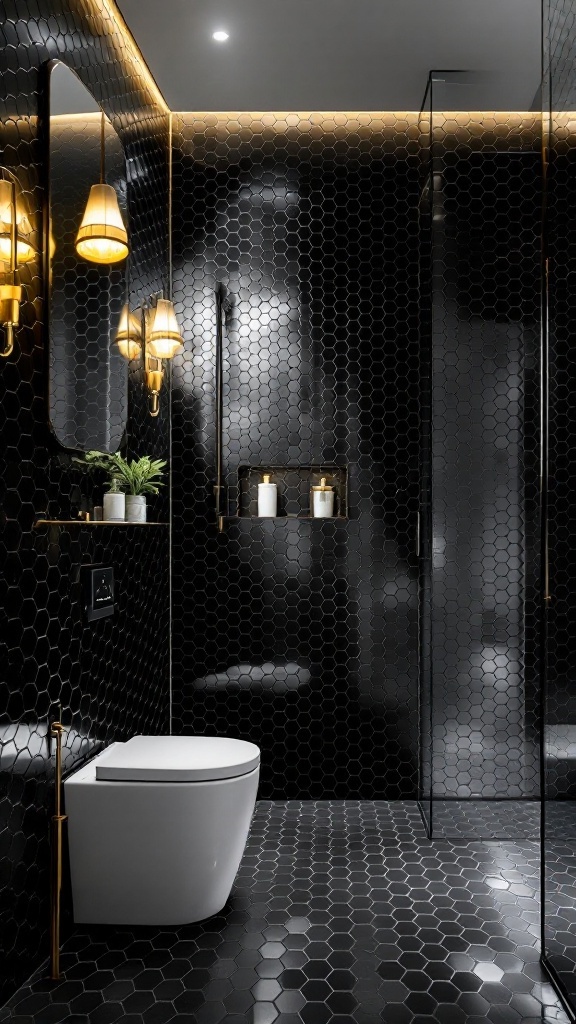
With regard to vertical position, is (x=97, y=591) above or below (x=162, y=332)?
below

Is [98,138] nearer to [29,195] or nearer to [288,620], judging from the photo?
[29,195]

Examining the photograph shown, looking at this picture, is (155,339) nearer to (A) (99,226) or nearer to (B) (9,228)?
(A) (99,226)

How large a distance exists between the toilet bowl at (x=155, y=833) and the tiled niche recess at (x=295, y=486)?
129 centimetres

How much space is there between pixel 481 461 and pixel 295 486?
807 millimetres

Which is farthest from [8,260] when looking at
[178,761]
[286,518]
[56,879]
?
[286,518]

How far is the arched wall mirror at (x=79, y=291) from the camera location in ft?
6.72

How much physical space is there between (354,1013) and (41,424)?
1689 mm

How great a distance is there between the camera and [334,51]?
110 inches

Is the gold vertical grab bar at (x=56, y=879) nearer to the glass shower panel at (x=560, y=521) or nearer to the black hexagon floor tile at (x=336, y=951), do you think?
the black hexagon floor tile at (x=336, y=951)

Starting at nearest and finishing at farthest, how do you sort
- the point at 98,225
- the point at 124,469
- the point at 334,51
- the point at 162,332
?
1. the point at 98,225
2. the point at 124,469
3. the point at 334,51
4. the point at 162,332

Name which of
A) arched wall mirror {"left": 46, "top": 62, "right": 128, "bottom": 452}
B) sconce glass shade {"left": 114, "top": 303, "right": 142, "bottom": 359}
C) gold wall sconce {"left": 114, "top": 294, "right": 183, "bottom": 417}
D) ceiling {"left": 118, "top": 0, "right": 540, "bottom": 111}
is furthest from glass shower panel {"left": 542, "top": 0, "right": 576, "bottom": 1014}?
gold wall sconce {"left": 114, "top": 294, "right": 183, "bottom": 417}

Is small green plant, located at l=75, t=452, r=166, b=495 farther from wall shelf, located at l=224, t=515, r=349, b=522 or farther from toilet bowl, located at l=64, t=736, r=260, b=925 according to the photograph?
toilet bowl, located at l=64, t=736, r=260, b=925

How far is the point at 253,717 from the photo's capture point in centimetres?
329

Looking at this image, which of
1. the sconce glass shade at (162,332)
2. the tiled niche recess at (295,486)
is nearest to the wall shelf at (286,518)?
the tiled niche recess at (295,486)
